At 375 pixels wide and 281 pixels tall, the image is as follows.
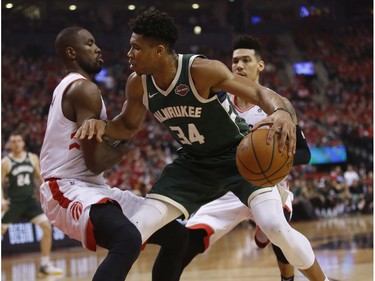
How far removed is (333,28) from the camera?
1063 inches

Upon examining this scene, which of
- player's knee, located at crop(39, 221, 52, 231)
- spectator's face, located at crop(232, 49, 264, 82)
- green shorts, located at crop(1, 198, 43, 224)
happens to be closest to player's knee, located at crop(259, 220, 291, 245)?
spectator's face, located at crop(232, 49, 264, 82)

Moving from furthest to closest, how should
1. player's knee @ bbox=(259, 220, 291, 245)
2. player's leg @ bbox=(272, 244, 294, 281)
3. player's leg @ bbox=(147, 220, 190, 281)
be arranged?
player's leg @ bbox=(272, 244, 294, 281)
player's leg @ bbox=(147, 220, 190, 281)
player's knee @ bbox=(259, 220, 291, 245)

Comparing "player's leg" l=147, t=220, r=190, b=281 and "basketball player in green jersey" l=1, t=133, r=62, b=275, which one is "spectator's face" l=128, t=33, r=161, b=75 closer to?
"player's leg" l=147, t=220, r=190, b=281

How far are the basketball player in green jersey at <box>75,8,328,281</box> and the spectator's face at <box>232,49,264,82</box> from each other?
3.68ft

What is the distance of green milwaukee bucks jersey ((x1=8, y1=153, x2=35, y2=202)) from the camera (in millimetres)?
8977

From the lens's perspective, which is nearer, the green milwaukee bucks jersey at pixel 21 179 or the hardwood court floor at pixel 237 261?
the hardwood court floor at pixel 237 261

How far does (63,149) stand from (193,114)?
2.65 ft

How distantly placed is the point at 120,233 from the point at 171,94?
0.92m

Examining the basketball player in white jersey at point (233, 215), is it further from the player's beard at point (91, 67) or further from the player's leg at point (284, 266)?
the player's beard at point (91, 67)

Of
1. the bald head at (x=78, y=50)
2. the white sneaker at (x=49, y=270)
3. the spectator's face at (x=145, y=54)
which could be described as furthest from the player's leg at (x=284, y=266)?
the white sneaker at (x=49, y=270)

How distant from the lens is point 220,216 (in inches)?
207

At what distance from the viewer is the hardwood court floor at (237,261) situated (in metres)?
7.27

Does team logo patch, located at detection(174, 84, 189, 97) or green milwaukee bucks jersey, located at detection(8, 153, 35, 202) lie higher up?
team logo patch, located at detection(174, 84, 189, 97)

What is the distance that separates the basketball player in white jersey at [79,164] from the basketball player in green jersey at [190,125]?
0.13 metres
